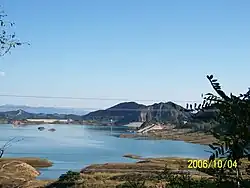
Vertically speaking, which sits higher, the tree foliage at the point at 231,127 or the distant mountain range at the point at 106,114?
the distant mountain range at the point at 106,114

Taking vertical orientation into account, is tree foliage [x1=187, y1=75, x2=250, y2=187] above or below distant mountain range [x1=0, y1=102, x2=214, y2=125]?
below

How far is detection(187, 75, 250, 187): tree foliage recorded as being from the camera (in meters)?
1.18

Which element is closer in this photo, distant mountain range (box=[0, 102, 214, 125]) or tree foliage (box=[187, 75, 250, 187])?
tree foliage (box=[187, 75, 250, 187])

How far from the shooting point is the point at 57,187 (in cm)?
1914

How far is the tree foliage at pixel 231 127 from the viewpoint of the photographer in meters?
1.18

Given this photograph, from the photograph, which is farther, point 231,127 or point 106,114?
point 106,114

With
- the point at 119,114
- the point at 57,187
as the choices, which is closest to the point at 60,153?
the point at 57,187

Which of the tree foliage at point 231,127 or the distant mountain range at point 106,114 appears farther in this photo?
the distant mountain range at point 106,114

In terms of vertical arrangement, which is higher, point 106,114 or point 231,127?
point 106,114

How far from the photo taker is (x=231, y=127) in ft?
3.87

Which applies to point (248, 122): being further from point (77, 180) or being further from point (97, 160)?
point (97, 160)

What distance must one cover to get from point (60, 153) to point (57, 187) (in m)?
19.6

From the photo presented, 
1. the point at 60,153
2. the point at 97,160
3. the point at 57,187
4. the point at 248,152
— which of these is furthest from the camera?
the point at 60,153

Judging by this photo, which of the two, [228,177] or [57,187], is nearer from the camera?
[228,177]
